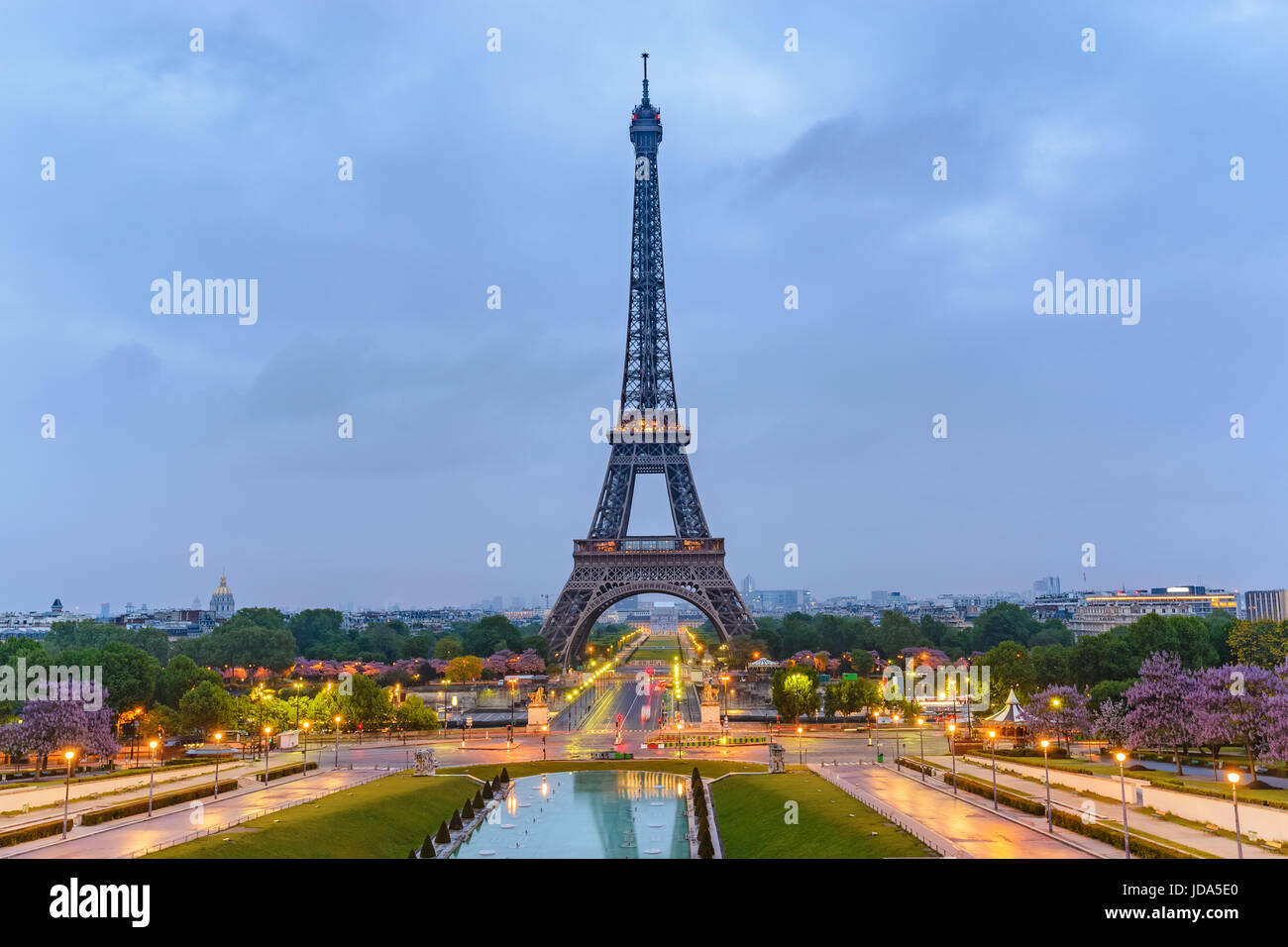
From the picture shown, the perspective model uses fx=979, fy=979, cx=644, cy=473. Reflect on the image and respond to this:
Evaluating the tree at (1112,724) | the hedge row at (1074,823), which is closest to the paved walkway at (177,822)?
the hedge row at (1074,823)

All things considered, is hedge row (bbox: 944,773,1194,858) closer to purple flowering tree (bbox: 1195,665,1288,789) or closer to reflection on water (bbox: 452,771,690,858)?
purple flowering tree (bbox: 1195,665,1288,789)

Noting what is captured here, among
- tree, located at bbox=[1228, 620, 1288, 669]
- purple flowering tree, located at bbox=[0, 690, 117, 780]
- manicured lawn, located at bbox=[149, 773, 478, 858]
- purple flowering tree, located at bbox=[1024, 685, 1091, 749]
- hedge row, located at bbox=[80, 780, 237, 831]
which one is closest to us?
manicured lawn, located at bbox=[149, 773, 478, 858]

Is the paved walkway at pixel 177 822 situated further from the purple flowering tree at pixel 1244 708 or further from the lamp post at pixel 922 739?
the purple flowering tree at pixel 1244 708

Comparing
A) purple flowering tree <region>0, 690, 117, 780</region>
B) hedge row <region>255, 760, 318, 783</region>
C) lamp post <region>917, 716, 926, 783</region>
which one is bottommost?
lamp post <region>917, 716, 926, 783</region>

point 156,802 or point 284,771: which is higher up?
point 156,802

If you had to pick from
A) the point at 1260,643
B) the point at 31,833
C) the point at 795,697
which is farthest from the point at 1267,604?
the point at 31,833

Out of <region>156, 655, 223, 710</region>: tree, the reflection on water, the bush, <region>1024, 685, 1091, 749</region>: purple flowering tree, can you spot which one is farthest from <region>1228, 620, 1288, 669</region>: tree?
<region>156, 655, 223, 710</region>: tree

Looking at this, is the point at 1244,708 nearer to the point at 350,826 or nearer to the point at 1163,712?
the point at 1163,712
